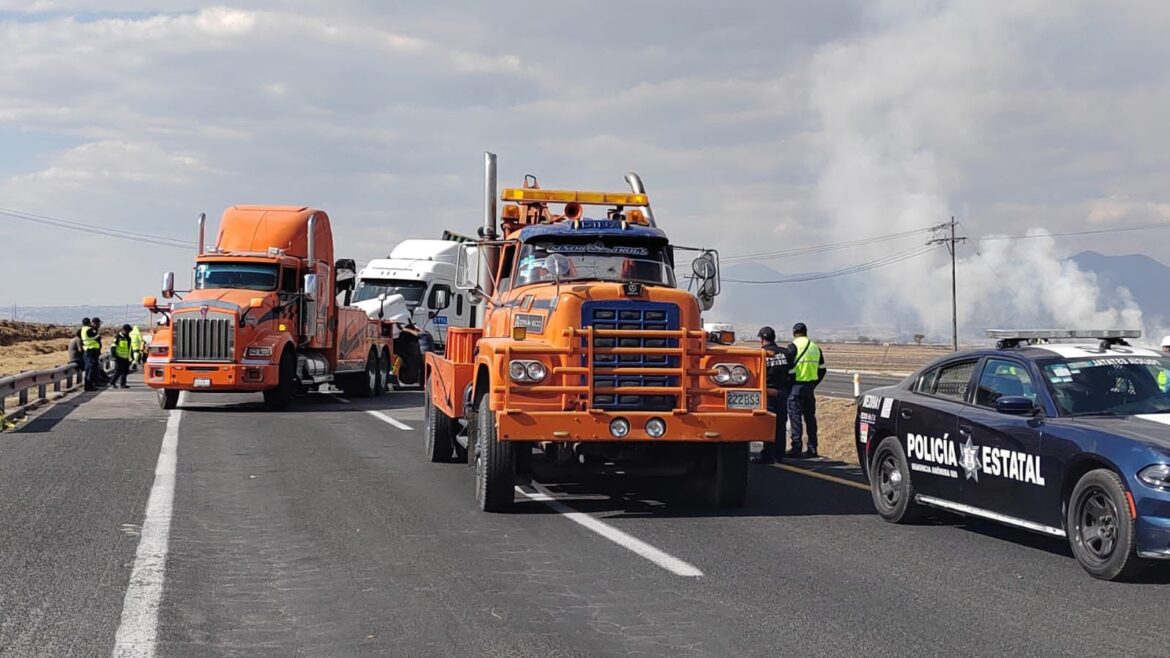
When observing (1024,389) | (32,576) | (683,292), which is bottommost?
(32,576)

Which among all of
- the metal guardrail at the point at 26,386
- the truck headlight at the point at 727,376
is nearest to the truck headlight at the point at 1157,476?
the truck headlight at the point at 727,376

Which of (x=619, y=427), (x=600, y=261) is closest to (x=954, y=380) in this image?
A: (x=619, y=427)

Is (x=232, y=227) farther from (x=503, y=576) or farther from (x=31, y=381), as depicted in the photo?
(x=503, y=576)

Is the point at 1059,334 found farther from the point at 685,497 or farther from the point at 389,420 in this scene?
the point at 389,420

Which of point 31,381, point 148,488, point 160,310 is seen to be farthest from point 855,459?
point 31,381

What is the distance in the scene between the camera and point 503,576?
7.79 meters

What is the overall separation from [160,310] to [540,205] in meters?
11.8

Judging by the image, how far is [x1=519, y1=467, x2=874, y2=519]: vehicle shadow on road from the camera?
35.0 feet

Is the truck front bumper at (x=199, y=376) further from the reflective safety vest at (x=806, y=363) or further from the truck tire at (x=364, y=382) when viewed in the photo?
the reflective safety vest at (x=806, y=363)

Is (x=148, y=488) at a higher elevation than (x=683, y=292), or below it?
below

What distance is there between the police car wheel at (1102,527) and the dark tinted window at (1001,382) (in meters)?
1.09

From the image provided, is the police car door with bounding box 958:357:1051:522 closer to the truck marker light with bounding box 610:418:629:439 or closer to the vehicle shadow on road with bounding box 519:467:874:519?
the vehicle shadow on road with bounding box 519:467:874:519

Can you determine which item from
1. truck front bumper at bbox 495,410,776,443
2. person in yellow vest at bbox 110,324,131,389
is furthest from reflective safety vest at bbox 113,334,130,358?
truck front bumper at bbox 495,410,776,443

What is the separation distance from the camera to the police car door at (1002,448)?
8.41 metres
